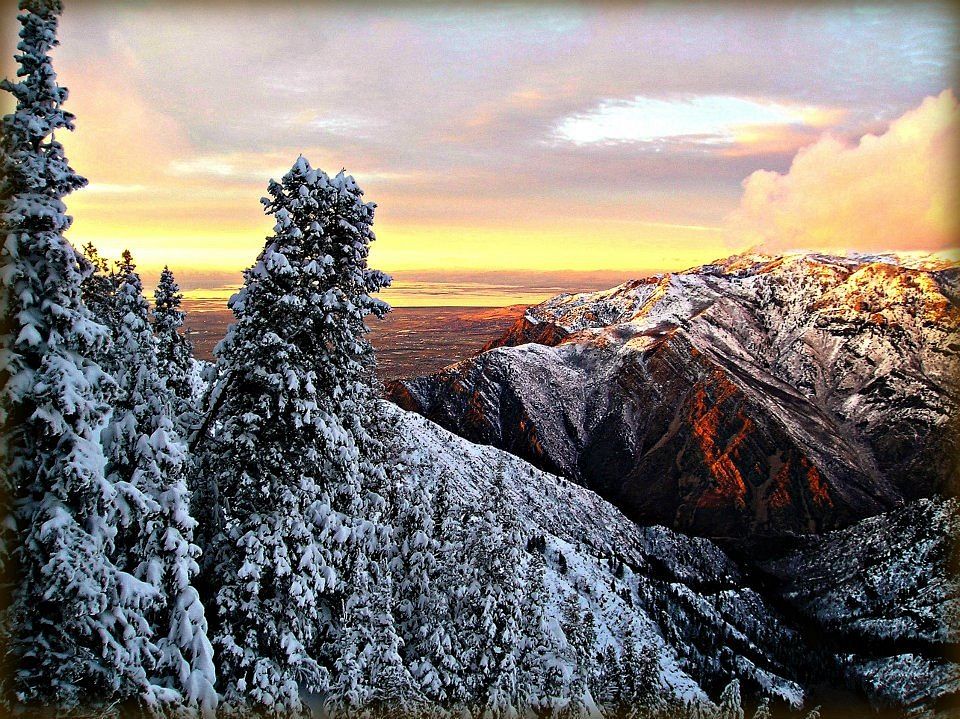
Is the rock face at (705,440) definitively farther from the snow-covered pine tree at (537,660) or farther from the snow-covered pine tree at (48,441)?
the snow-covered pine tree at (48,441)

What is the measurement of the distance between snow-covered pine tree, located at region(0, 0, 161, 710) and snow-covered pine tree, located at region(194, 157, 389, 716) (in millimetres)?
3067

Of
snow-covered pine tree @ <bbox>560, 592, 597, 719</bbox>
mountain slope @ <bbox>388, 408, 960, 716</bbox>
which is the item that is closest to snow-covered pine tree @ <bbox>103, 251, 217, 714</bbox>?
snow-covered pine tree @ <bbox>560, 592, 597, 719</bbox>

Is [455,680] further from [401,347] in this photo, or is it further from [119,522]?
[401,347]

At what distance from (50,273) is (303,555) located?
748 cm

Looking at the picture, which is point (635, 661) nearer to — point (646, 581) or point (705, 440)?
point (646, 581)

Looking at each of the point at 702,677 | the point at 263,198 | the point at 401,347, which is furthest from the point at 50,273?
the point at 401,347

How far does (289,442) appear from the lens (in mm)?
13594

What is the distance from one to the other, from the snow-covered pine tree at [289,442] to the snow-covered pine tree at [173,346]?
2.99 metres

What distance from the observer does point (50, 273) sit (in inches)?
375

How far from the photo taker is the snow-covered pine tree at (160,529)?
10.6 meters

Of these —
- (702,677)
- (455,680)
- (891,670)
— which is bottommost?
(891,670)

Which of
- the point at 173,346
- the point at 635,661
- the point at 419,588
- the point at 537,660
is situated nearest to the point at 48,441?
the point at 419,588

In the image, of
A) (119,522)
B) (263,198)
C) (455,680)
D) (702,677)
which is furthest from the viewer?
(702,677)

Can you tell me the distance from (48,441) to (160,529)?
106 inches
